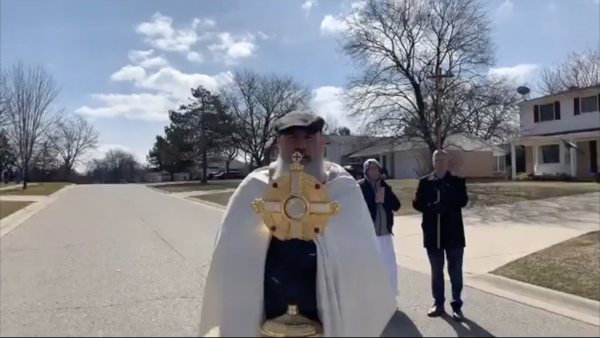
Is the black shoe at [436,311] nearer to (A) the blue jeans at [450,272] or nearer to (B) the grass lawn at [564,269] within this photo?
(A) the blue jeans at [450,272]

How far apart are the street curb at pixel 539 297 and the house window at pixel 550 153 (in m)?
28.9

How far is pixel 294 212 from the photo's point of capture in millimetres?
1948

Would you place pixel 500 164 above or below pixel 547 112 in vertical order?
below

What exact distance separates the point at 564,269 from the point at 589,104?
2841 centimetres

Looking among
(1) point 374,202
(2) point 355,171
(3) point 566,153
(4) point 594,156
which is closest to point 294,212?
(1) point 374,202

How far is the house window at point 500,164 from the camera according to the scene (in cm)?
4416

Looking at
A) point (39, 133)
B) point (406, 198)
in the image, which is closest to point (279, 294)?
point (406, 198)

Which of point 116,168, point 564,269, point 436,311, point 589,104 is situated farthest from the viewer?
point 116,168

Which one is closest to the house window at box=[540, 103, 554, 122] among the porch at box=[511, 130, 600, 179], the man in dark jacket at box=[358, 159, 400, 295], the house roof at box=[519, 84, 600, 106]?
the house roof at box=[519, 84, 600, 106]

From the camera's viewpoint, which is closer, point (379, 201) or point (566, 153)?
point (379, 201)

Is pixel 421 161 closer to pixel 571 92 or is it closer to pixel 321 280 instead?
pixel 571 92

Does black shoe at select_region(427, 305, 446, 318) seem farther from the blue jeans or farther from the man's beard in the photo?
the man's beard

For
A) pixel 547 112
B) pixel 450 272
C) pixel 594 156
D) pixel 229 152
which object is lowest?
pixel 450 272

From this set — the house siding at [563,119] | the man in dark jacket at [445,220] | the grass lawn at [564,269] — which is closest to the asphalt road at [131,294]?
the man in dark jacket at [445,220]
